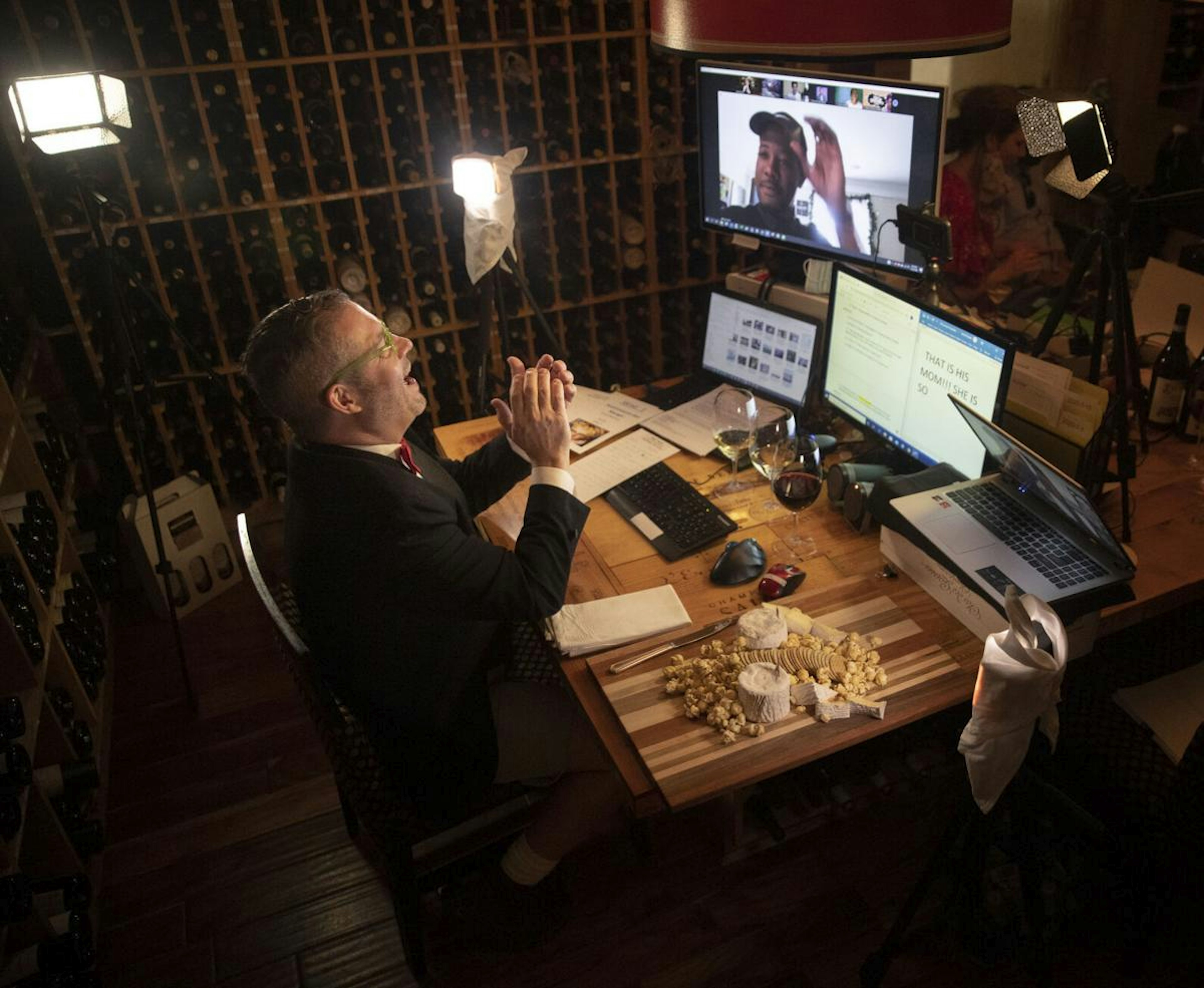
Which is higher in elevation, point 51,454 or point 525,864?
point 51,454

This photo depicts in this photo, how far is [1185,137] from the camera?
3.92m

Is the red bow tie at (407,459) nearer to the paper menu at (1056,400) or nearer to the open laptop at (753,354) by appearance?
the open laptop at (753,354)

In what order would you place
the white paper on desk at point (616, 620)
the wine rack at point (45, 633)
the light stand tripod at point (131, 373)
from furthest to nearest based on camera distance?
the light stand tripod at point (131, 373) < the wine rack at point (45, 633) < the white paper on desk at point (616, 620)

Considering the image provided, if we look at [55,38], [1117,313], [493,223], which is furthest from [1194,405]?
[55,38]

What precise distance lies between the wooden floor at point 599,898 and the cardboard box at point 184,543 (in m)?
0.72

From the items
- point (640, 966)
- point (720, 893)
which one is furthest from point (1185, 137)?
point (640, 966)

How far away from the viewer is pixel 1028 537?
5.74 ft

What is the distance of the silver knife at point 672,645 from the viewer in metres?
1.66

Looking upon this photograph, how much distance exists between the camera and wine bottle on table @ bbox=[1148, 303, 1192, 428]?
2.21m

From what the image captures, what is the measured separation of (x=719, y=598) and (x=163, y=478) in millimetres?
2494

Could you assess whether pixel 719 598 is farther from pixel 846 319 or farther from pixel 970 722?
pixel 846 319

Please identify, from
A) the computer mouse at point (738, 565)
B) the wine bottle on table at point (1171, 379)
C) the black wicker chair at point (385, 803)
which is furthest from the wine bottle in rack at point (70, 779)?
the wine bottle on table at point (1171, 379)

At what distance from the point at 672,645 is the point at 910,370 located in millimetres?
802

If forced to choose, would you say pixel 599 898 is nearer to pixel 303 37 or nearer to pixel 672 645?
pixel 672 645
